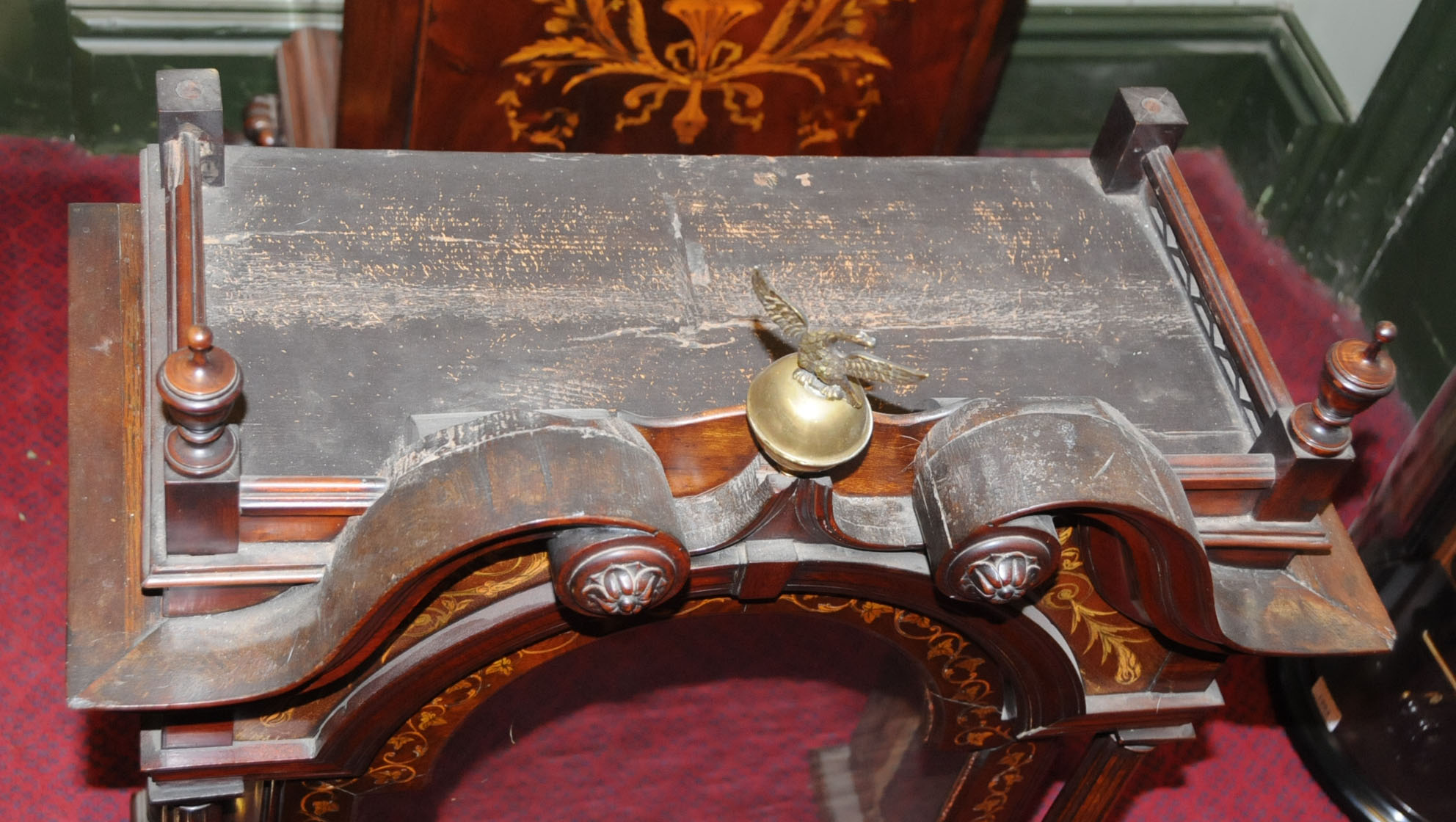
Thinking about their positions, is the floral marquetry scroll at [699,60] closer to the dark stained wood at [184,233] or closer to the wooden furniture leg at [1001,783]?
the dark stained wood at [184,233]

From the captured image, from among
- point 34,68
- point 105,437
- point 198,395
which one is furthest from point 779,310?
point 34,68

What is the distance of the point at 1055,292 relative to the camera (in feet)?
5.62

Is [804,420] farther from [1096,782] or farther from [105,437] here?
[1096,782]

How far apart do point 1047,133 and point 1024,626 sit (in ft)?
5.54

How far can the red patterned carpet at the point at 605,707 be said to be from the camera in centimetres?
178

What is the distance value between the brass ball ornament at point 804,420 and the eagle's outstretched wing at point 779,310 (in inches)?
1.1

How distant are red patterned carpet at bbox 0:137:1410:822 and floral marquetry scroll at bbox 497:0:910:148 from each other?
0.85 meters

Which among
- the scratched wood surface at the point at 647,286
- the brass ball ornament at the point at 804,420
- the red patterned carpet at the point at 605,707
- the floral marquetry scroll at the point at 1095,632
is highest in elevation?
the brass ball ornament at the point at 804,420

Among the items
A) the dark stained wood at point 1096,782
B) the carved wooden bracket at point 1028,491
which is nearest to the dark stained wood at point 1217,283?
the carved wooden bracket at point 1028,491

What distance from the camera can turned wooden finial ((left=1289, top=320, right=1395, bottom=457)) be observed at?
1.45 metres

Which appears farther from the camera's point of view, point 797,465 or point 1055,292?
point 1055,292

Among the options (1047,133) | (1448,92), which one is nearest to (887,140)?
(1047,133)

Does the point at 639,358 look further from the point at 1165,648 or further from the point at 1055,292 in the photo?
the point at 1165,648

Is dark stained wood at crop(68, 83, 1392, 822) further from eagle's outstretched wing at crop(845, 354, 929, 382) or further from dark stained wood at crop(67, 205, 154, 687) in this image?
eagle's outstretched wing at crop(845, 354, 929, 382)
